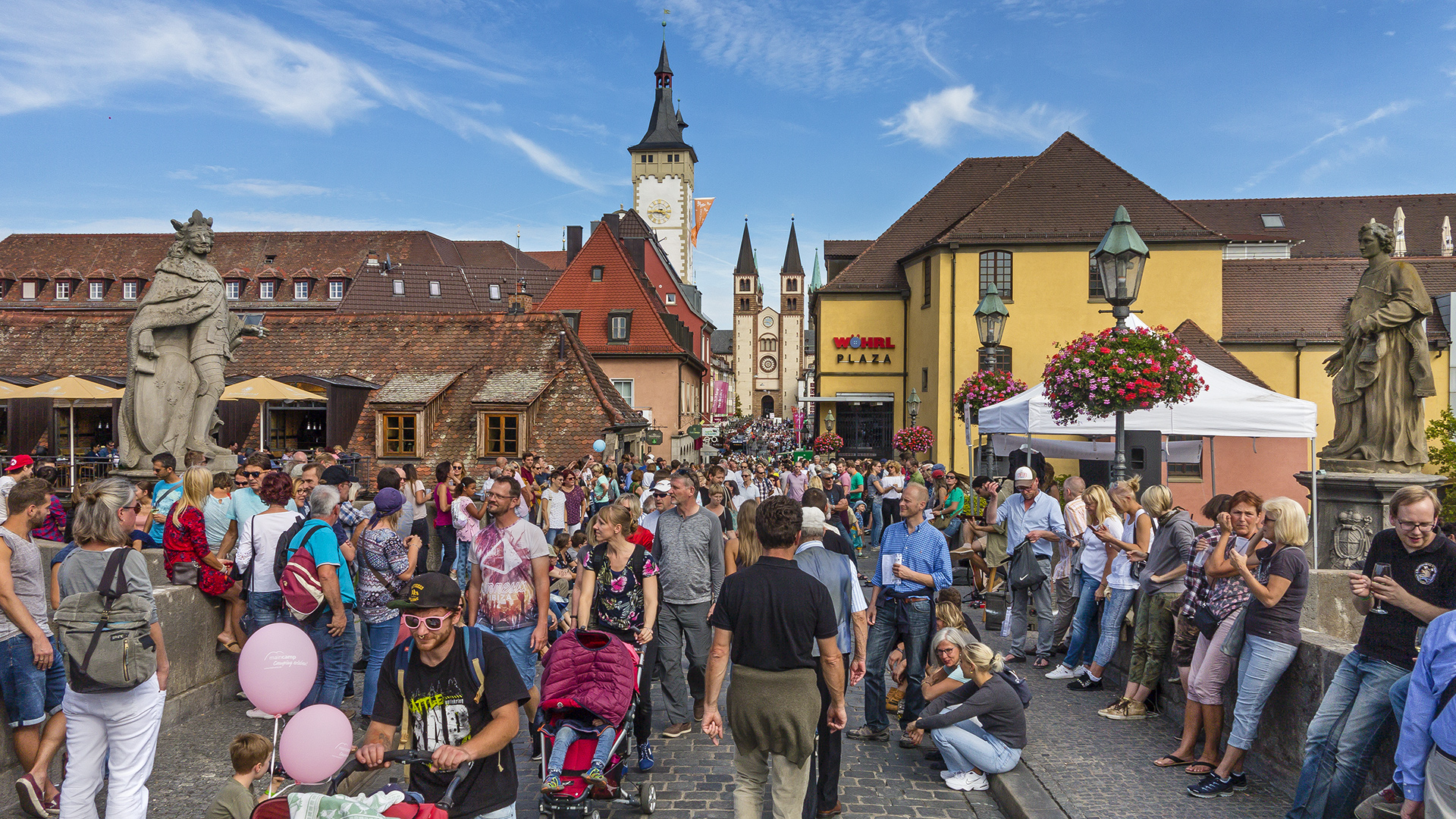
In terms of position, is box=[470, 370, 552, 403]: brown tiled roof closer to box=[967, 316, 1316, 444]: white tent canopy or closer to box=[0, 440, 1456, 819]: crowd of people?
box=[0, 440, 1456, 819]: crowd of people

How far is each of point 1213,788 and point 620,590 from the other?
3.86 m

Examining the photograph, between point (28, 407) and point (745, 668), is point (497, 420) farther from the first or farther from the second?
point (745, 668)

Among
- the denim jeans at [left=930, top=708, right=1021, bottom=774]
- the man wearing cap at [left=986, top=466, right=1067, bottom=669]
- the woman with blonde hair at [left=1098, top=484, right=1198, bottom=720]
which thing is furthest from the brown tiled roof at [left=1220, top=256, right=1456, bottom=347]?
the denim jeans at [left=930, top=708, right=1021, bottom=774]

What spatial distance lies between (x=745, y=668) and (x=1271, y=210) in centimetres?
5099

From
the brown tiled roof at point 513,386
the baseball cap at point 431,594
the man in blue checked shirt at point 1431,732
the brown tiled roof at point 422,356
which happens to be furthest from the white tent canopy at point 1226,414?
the brown tiled roof at point 513,386

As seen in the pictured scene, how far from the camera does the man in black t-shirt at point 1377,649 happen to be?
421 centimetres

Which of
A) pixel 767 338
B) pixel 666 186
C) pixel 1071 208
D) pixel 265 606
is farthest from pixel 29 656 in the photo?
pixel 767 338

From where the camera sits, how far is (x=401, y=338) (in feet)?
91.0

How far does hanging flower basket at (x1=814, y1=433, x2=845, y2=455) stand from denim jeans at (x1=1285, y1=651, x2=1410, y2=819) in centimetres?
2693

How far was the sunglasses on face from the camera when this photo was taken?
334 centimetres

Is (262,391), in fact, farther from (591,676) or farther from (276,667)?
(591,676)

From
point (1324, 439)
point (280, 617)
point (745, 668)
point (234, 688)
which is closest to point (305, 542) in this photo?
point (280, 617)

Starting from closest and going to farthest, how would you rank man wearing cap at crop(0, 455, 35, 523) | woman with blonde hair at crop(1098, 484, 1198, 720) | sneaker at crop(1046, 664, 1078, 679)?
1. woman with blonde hair at crop(1098, 484, 1198, 720)
2. man wearing cap at crop(0, 455, 35, 523)
3. sneaker at crop(1046, 664, 1078, 679)

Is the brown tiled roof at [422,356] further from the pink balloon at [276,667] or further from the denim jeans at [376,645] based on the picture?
the pink balloon at [276,667]
